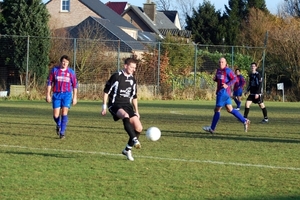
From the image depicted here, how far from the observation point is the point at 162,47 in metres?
38.6

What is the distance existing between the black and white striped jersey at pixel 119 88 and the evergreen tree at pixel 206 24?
6111 centimetres

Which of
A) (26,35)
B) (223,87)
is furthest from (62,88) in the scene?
(26,35)

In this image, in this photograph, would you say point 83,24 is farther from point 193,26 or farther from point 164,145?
point 164,145

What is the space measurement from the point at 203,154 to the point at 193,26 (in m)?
63.4

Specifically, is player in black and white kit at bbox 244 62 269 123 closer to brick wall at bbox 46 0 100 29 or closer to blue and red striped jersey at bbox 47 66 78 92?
blue and red striped jersey at bbox 47 66 78 92

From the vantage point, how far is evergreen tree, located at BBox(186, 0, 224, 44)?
7156 cm

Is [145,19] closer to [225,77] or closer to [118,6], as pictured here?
[118,6]

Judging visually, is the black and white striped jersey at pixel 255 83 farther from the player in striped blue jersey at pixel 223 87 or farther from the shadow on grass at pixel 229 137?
the shadow on grass at pixel 229 137

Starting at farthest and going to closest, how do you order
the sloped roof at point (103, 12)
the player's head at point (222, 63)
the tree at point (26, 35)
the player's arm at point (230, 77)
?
the sloped roof at point (103, 12) → the tree at point (26, 35) → the player's arm at point (230, 77) → the player's head at point (222, 63)

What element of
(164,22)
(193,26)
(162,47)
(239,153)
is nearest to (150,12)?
(164,22)

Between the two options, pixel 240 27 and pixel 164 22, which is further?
pixel 164 22

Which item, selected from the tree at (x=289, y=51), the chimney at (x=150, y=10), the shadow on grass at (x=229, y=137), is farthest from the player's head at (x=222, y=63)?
the chimney at (x=150, y=10)

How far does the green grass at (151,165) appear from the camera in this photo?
24.9 ft

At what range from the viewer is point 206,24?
73188 millimetres
